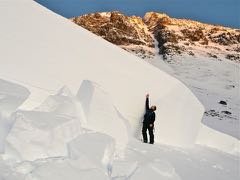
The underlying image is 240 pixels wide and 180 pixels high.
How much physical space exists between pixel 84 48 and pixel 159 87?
2341mm

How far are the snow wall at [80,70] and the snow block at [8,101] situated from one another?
56 cm

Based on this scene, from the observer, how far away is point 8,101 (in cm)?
718

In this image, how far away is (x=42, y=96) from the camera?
877cm

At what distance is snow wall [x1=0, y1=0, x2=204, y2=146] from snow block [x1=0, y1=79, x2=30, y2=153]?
0.56 metres

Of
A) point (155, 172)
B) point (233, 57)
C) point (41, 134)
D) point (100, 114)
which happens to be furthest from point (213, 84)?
point (41, 134)

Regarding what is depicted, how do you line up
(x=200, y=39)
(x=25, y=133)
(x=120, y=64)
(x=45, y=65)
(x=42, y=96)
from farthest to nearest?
1. (x=200, y=39)
2. (x=120, y=64)
3. (x=45, y=65)
4. (x=42, y=96)
5. (x=25, y=133)

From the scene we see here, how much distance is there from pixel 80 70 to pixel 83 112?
211cm

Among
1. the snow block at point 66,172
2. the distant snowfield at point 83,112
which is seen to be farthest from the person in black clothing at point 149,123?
the snow block at point 66,172

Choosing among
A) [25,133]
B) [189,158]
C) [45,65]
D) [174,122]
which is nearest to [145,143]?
[189,158]

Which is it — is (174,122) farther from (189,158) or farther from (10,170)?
(10,170)

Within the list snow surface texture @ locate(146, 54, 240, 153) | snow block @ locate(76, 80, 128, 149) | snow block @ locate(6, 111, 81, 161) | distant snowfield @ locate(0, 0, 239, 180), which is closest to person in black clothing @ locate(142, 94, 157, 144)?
distant snowfield @ locate(0, 0, 239, 180)

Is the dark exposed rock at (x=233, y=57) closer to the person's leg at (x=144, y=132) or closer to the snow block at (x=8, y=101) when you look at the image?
the person's leg at (x=144, y=132)

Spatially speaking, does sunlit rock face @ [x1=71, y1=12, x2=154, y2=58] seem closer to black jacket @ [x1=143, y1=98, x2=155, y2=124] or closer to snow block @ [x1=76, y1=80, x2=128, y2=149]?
black jacket @ [x1=143, y1=98, x2=155, y2=124]

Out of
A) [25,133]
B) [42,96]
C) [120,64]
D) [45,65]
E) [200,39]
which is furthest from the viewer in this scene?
[200,39]
